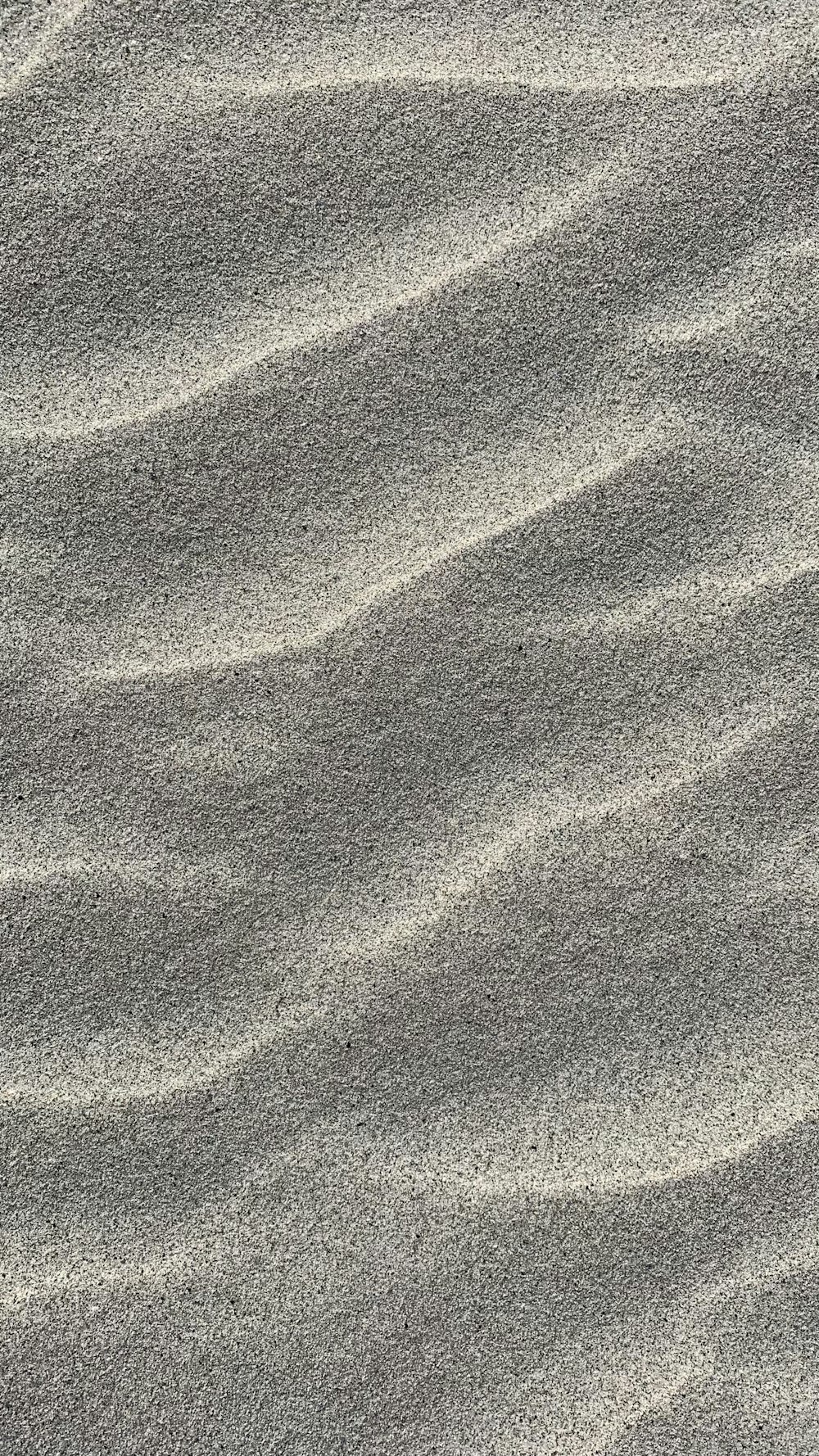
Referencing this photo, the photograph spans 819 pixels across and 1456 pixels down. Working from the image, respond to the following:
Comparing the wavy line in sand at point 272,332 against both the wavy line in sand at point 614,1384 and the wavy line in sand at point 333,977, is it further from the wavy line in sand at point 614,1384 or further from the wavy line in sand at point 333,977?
the wavy line in sand at point 614,1384

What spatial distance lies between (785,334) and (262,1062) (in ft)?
3.06

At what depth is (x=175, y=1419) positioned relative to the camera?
1148 millimetres

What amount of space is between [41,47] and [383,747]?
0.80 m

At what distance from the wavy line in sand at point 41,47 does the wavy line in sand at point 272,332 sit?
0.29 meters

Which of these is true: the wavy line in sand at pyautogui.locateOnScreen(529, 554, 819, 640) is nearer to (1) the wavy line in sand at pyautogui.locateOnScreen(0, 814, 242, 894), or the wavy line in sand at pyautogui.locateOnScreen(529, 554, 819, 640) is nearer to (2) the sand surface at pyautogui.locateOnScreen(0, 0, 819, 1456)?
(2) the sand surface at pyautogui.locateOnScreen(0, 0, 819, 1456)

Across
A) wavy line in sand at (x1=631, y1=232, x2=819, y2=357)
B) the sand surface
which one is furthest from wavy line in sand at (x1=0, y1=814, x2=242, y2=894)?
wavy line in sand at (x1=631, y1=232, x2=819, y2=357)

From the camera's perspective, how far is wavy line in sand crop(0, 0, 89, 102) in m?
1.16

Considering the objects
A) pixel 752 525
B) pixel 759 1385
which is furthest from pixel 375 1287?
pixel 752 525

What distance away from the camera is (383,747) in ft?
3.84

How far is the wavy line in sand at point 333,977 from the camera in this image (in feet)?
3.80

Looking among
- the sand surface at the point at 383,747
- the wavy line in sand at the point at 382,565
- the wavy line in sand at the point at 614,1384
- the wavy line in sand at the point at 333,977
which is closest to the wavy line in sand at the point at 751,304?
the sand surface at the point at 383,747

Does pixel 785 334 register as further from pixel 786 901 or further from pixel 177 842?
pixel 177 842

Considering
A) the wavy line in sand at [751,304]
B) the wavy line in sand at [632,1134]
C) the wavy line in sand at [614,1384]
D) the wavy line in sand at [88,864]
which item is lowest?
the wavy line in sand at [614,1384]

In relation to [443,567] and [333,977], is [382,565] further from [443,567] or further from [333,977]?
[333,977]
